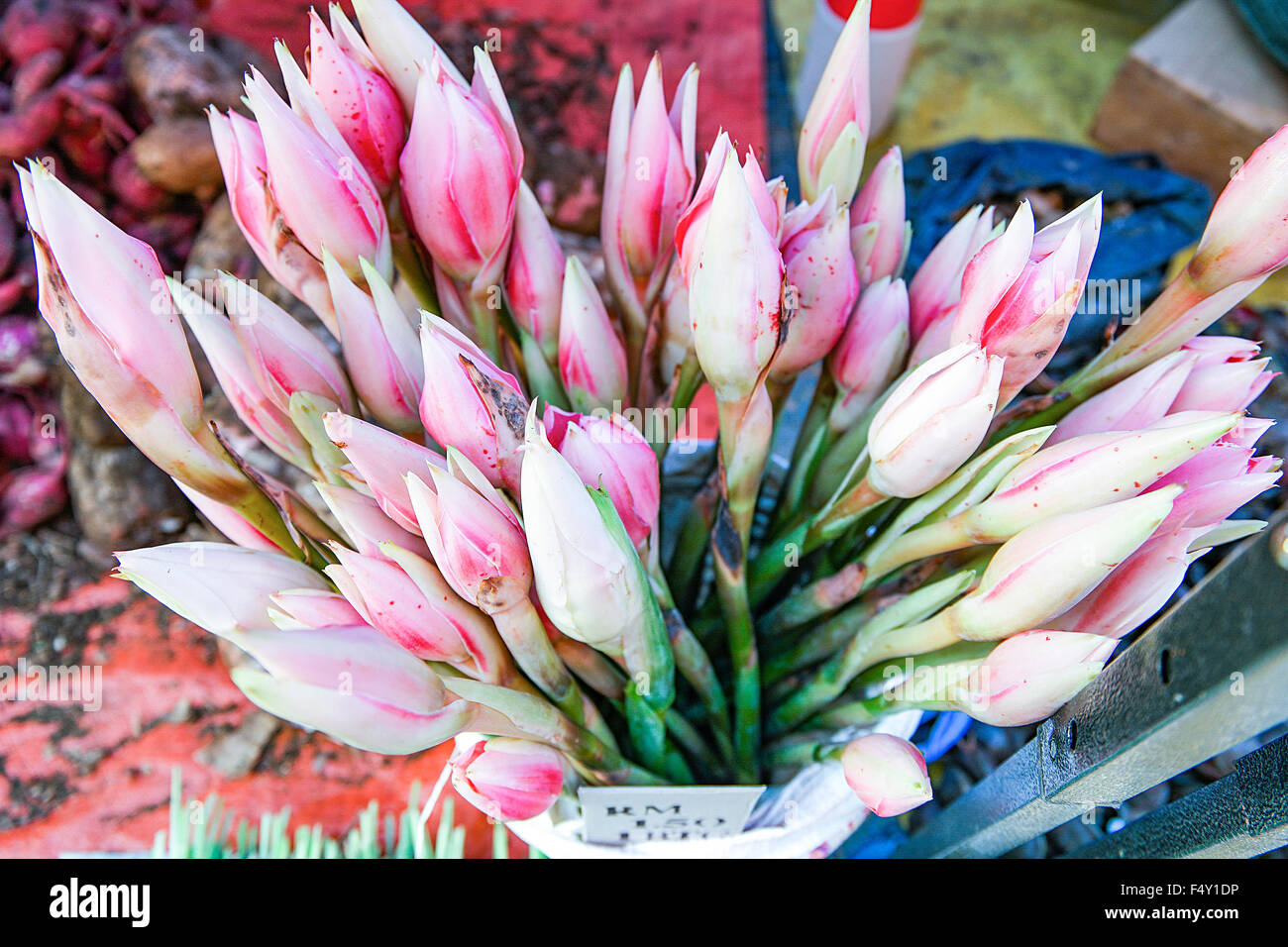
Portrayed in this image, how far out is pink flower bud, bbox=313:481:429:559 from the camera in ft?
0.85

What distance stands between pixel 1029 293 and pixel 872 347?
7 centimetres

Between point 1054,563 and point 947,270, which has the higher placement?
point 947,270

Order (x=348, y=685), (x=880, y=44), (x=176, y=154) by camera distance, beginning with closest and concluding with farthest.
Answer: (x=348, y=685)
(x=176, y=154)
(x=880, y=44)

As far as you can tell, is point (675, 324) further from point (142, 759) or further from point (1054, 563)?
point (142, 759)

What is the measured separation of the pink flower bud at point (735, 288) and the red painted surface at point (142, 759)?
1.49ft

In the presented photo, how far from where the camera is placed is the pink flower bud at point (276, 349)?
27 cm

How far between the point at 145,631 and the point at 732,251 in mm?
690

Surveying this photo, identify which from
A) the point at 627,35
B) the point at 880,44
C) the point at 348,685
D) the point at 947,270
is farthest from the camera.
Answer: the point at 627,35

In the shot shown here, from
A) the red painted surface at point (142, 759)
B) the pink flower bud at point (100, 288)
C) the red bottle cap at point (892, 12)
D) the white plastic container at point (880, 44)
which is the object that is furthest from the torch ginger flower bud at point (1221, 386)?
the red bottle cap at point (892, 12)

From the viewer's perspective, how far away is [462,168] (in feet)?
0.91

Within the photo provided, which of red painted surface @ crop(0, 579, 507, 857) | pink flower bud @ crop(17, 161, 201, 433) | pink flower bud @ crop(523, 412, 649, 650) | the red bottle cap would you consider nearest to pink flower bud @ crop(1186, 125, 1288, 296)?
pink flower bud @ crop(523, 412, 649, 650)

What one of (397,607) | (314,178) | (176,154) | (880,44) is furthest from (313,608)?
(880,44)

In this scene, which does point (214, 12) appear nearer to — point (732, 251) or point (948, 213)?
point (948, 213)

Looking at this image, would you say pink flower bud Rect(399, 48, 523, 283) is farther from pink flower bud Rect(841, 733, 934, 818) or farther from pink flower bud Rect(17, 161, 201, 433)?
pink flower bud Rect(841, 733, 934, 818)
